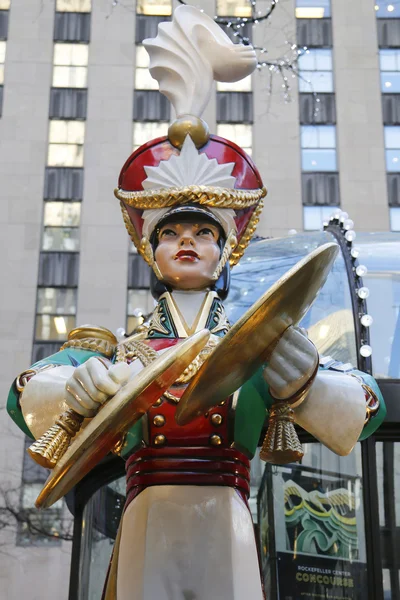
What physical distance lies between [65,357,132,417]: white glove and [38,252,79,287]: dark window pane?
17.5m

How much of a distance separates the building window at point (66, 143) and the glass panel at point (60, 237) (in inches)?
65.6

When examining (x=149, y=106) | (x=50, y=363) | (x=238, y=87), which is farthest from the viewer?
(x=238, y=87)

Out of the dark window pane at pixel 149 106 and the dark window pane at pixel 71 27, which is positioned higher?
the dark window pane at pixel 71 27

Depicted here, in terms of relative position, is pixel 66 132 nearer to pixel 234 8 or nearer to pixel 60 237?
pixel 60 237

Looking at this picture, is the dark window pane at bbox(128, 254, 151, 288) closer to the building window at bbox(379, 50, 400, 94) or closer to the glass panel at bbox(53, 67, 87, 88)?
the glass panel at bbox(53, 67, 87, 88)

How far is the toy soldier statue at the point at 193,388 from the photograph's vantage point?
3168mm

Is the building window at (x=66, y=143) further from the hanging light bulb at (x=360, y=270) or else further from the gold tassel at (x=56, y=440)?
the gold tassel at (x=56, y=440)

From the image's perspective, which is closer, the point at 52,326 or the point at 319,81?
the point at 52,326

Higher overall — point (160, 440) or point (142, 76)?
point (142, 76)

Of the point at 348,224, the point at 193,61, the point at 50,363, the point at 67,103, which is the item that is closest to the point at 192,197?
the point at 193,61

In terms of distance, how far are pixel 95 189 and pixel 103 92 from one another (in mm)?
2703

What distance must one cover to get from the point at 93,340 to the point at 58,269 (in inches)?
679

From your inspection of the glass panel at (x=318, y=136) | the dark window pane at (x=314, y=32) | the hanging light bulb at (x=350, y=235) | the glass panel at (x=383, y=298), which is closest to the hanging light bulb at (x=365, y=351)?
the glass panel at (x=383, y=298)

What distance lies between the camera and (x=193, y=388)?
3172 mm
